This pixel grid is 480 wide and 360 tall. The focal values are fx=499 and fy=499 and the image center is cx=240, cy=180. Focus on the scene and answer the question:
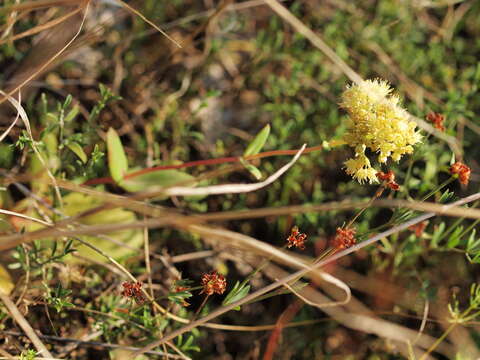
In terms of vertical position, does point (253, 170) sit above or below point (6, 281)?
above

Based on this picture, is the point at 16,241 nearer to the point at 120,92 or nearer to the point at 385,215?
the point at 120,92

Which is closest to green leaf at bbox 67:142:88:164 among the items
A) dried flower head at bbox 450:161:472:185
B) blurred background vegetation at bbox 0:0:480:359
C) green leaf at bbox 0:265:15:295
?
blurred background vegetation at bbox 0:0:480:359

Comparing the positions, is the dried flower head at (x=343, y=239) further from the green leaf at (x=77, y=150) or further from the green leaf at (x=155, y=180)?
the green leaf at (x=77, y=150)

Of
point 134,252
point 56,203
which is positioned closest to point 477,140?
point 134,252

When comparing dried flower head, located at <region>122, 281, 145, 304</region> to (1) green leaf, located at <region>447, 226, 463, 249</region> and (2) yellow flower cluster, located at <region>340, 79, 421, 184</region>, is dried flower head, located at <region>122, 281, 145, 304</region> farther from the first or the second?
(1) green leaf, located at <region>447, 226, 463, 249</region>

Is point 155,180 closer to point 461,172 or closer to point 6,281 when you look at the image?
point 6,281

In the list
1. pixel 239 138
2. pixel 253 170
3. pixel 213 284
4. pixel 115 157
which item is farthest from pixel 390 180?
pixel 239 138
